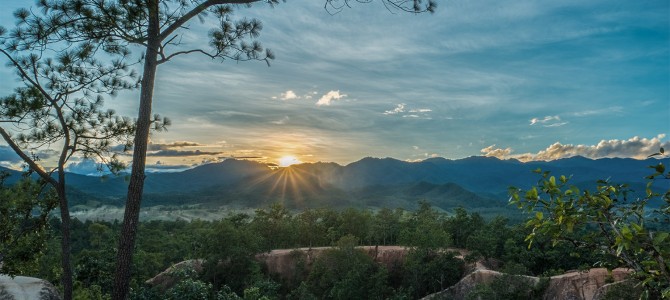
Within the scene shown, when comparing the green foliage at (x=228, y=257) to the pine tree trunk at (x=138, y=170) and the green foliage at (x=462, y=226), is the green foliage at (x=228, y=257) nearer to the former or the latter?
the green foliage at (x=462, y=226)

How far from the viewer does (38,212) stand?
437 inches

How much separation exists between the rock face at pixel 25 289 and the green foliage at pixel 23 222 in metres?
1.94

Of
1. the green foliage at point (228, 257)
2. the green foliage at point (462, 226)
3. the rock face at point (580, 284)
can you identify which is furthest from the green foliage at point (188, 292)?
the green foliage at point (462, 226)

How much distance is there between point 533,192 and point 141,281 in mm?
34257

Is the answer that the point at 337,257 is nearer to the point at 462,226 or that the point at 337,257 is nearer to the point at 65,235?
the point at 462,226

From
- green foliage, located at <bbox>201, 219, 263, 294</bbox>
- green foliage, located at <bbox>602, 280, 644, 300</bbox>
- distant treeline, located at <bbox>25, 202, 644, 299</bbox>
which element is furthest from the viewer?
green foliage, located at <bbox>201, 219, 263, 294</bbox>

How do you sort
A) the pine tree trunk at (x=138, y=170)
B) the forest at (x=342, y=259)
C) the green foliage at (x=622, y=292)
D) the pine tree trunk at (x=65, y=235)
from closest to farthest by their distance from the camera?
the pine tree trunk at (x=138, y=170), the pine tree trunk at (x=65, y=235), the green foliage at (x=622, y=292), the forest at (x=342, y=259)

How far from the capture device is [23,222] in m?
11.1

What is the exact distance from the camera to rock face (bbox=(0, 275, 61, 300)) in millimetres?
12594

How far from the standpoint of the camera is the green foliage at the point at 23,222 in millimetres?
10672

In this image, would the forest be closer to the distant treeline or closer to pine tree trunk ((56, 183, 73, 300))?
the distant treeline

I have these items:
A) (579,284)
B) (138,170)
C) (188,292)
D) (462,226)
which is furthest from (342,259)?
(138,170)

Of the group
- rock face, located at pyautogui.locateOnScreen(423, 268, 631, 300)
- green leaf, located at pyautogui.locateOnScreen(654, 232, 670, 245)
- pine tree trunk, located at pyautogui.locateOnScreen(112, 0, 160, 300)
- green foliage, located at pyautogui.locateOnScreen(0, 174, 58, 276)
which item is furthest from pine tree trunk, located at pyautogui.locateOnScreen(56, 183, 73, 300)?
rock face, located at pyautogui.locateOnScreen(423, 268, 631, 300)

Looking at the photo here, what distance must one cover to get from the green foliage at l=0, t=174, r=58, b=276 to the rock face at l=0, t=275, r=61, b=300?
1.94 meters
